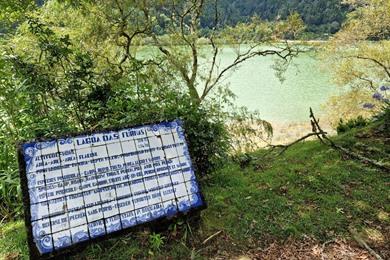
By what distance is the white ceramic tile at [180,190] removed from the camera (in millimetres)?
2961

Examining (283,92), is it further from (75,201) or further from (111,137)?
(75,201)

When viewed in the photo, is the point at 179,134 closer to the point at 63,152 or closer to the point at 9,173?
the point at 63,152

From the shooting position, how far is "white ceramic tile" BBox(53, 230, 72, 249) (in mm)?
2447

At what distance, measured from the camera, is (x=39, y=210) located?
246 centimetres

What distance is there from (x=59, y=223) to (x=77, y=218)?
0.12 meters

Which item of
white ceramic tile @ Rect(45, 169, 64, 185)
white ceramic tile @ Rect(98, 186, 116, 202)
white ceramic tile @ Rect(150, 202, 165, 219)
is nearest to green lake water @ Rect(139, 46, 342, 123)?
white ceramic tile @ Rect(150, 202, 165, 219)

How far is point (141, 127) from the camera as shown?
3037mm

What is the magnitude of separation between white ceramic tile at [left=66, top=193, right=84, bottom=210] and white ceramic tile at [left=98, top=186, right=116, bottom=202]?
0.49ft

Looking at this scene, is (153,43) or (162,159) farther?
(153,43)

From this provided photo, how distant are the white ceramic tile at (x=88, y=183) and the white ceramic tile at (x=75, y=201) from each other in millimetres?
65

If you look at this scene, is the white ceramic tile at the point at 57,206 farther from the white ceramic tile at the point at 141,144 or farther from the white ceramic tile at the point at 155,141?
the white ceramic tile at the point at 155,141

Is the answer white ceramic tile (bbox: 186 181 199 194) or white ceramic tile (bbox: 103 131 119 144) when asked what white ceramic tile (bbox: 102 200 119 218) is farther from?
white ceramic tile (bbox: 186 181 199 194)

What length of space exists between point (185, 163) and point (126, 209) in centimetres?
66

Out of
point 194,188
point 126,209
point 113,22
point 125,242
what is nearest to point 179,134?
point 194,188
